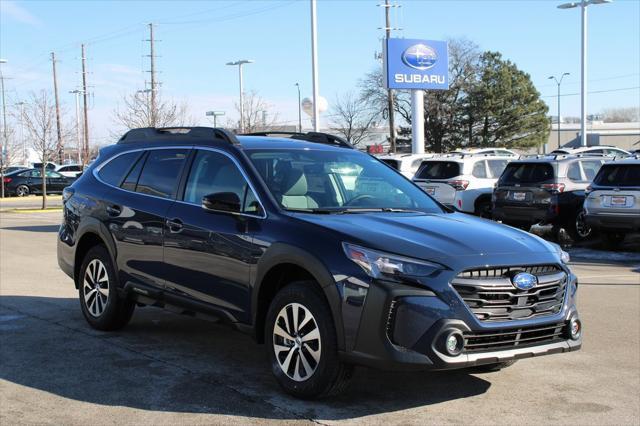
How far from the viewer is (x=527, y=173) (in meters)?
15.7

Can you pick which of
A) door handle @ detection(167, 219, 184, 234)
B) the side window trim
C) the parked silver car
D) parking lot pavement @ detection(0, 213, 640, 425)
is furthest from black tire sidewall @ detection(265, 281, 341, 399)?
the parked silver car

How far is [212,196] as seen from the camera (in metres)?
5.32

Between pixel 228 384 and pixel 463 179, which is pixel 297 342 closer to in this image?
pixel 228 384

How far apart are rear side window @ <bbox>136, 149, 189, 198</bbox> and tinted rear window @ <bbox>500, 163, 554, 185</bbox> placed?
35.4 feet

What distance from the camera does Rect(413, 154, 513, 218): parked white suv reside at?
17.8 m

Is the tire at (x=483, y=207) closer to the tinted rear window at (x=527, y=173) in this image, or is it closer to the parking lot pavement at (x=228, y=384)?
the tinted rear window at (x=527, y=173)

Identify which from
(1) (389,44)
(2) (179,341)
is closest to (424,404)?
(2) (179,341)

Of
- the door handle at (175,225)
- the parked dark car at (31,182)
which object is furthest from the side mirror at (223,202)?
the parked dark car at (31,182)

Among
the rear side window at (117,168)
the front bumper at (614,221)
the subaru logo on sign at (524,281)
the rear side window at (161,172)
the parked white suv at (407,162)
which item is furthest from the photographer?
the parked white suv at (407,162)

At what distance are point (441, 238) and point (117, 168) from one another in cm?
373

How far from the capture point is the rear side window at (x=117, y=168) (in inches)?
272

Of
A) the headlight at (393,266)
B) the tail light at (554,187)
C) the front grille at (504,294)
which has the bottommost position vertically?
the front grille at (504,294)

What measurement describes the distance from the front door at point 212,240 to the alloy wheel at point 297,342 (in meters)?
0.39

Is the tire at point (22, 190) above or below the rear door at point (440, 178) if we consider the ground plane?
below
